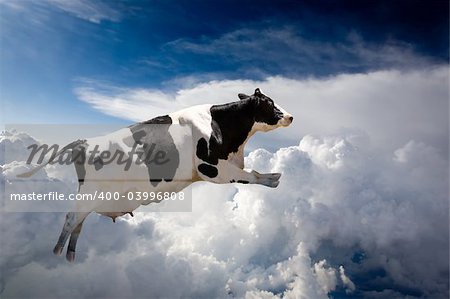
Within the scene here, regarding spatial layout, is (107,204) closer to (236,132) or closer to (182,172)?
(182,172)

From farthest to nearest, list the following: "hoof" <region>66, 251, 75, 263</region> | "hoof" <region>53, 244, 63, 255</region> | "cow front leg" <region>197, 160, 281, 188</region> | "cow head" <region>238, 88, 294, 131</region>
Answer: "hoof" <region>66, 251, 75, 263</region> → "cow head" <region>238, 88, 294, 131</region> → "hoof" <region>53, 244, 63, 255</region> → "cow front leg" <region>197, 160, 281, 188</region>

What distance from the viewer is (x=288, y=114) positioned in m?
6.92

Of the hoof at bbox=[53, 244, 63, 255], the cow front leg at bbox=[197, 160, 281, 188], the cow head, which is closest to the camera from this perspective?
the cow front leg at bbox=[197, 160, 281, 188]

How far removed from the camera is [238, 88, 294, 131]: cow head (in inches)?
268

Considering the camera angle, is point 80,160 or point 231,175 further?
point 80,160

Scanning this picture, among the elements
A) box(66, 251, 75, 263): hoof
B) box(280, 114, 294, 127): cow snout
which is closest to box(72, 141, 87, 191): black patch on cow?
box(66, 251, 75, 263): hoof

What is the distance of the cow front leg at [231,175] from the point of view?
6.52m

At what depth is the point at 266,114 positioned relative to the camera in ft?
22.4

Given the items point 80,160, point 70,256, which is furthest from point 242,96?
point 70,256

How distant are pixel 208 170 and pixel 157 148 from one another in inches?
31.4

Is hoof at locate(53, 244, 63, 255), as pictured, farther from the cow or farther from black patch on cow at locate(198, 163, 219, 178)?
black patch on cow at locate(198, 163, 219, 178)

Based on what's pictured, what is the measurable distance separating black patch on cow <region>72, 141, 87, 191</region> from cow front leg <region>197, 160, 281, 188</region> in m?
1.71

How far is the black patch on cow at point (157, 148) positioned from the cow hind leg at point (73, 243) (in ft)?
4.96

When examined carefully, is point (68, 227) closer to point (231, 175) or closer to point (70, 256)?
point (70, 256)
